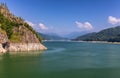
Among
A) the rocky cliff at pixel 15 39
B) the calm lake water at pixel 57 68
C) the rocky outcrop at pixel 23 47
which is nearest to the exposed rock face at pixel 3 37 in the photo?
the rocky cliff at pixel 15 39

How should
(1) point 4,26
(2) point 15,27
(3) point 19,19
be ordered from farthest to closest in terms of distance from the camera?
(3) point 19,19
(2) point 15,27
(1) point 4,26

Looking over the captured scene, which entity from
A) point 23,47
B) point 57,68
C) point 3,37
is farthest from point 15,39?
point 57,68

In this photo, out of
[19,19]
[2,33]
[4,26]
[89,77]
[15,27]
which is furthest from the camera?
[19,19]

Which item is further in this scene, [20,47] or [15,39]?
[15,39]

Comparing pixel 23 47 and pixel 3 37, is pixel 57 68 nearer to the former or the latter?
pixel 3 37

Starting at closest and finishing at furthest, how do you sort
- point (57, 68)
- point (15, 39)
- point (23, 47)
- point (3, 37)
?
point (57, 68) < point (3, 37) < point (15, 39) < point (23, 47)

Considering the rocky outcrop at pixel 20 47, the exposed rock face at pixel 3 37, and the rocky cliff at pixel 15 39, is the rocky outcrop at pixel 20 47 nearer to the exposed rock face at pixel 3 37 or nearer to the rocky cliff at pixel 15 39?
the rocky cliff at pixel 15 39

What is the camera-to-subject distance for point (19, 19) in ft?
566

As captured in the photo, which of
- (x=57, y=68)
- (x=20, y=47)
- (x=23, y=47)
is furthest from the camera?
(x=23, y=47)

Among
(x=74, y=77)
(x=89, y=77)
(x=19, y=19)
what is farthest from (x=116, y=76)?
(x=19, y=19)

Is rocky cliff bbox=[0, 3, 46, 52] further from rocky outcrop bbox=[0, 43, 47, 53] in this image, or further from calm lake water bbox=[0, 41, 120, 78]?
calm lake water bbox=[0, 41, 120, 78]

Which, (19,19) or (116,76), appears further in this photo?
(19,19)

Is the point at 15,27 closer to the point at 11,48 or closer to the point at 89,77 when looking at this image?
the point at 11,48

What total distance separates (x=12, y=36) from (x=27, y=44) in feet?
31.6
